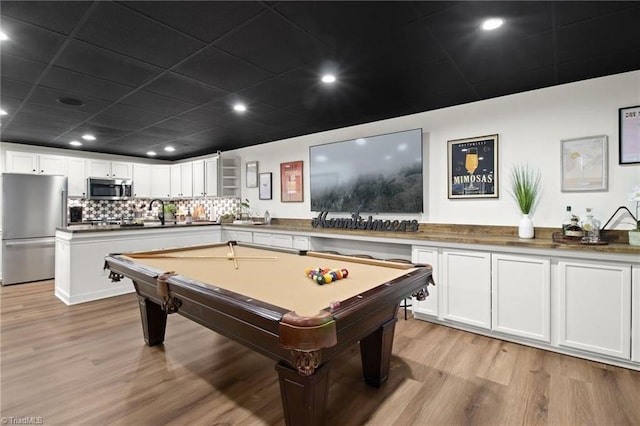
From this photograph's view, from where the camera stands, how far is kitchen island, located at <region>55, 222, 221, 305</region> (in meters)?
3.85

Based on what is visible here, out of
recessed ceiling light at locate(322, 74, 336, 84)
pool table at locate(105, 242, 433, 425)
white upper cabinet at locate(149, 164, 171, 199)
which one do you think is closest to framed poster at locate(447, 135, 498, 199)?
recessed ceiling light at locate(322, 74, 336, 84)

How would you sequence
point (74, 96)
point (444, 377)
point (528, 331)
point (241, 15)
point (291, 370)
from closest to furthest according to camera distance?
point (291, 370) < point (241, 15) < point (444, 377) < point (528, 331) < point (74, 96)

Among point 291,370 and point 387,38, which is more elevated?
point 387,38

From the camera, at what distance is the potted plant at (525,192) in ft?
9.85

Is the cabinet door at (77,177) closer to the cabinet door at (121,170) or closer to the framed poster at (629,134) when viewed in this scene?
the cabinet door at (121,170)

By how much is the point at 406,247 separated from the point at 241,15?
9.96 ft

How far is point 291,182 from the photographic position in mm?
5336

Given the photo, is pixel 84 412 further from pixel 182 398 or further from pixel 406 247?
pixel 406 247

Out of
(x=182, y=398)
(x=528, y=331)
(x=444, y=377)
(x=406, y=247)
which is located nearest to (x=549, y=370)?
(x=528, y=331)

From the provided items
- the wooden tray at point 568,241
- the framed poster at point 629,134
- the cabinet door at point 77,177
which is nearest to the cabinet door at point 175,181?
the cabinet door at point 77,177

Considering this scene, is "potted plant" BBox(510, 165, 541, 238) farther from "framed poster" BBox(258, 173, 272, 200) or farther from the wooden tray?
"framed poster" BBox(258, 173, 272, 200)

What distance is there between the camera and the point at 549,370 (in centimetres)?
233

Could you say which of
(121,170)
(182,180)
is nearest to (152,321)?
(182,180)

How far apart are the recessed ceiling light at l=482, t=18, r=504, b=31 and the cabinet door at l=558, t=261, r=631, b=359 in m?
1.90
